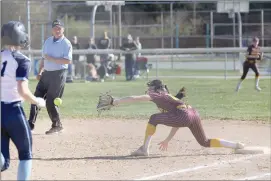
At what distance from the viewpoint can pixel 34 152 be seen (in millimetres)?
9953

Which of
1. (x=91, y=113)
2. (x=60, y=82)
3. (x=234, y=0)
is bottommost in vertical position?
(x=91, y=113)

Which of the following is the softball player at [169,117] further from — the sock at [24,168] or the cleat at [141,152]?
the sock at [24,168]

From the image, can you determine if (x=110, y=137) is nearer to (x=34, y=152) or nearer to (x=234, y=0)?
(x=34, y=152)

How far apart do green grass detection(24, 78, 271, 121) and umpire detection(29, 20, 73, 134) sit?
2.95m

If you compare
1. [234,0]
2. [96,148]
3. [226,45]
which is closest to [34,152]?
[96,148]

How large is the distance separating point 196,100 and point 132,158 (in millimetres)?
9114

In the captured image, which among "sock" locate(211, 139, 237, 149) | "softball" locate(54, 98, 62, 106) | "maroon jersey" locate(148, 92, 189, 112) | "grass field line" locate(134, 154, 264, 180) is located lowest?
"grass field line" locate(134, 154, 264, 180)

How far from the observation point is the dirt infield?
8.36 m

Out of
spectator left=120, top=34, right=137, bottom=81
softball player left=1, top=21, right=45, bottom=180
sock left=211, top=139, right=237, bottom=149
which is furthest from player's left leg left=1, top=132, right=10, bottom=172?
spectator left=120, top=34, right=137, bottom=81

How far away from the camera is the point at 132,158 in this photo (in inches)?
376

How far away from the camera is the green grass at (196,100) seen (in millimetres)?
15266

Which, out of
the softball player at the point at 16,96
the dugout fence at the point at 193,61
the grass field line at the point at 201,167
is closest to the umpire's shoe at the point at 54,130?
the grass field line at the point at 201,167

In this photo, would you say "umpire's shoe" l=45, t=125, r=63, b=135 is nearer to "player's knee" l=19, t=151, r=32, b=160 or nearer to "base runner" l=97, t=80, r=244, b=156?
"base runner" l=97, t=80, r=244, b=156

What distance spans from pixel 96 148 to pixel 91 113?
16.8 ft
